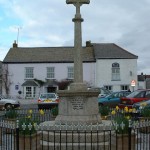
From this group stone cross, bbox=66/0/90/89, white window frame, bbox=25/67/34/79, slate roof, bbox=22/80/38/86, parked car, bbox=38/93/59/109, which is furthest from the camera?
white window frame, bbox=25/67/34/79

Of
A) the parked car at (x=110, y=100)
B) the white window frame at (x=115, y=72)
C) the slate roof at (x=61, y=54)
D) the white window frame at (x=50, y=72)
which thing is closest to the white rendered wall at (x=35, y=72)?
the white window frame at (x=50, y=72)

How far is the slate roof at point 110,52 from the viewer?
2028 inches

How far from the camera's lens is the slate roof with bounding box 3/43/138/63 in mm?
51750

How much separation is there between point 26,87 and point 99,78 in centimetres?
1059

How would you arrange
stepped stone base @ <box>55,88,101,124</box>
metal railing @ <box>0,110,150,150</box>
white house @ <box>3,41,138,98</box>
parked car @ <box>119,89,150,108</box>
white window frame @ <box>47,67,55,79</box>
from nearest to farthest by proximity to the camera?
metal railing @ <box>0,110,150,150</box> → stepped stone base @ <box>55,88,101,124</box> → parked car @ <box>119,89,150,108</box> → white house @ <box>3,41,138,98</box> → white window frame @ <box>47,67,55,79</box>

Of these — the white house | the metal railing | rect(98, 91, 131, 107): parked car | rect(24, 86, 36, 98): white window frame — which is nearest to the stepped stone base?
the metal railing

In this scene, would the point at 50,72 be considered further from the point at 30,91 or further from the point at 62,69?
the point at 30,91

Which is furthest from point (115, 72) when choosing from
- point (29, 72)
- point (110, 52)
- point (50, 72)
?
point (29, 72)

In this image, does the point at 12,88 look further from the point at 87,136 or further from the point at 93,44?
the point at 87,136

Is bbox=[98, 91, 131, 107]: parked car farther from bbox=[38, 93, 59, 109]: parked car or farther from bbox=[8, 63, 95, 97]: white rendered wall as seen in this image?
bbox=[8, 63, 95, 97]: white rendered wall

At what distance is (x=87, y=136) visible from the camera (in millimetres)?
11031

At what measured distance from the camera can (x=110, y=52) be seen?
2067 inches

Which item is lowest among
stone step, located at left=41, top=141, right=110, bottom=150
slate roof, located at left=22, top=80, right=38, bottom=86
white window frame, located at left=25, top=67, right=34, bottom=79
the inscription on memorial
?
stone step, located at left=41, top=141, right=110, bottom=150

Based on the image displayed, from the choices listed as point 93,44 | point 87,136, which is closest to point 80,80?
point 87,136
